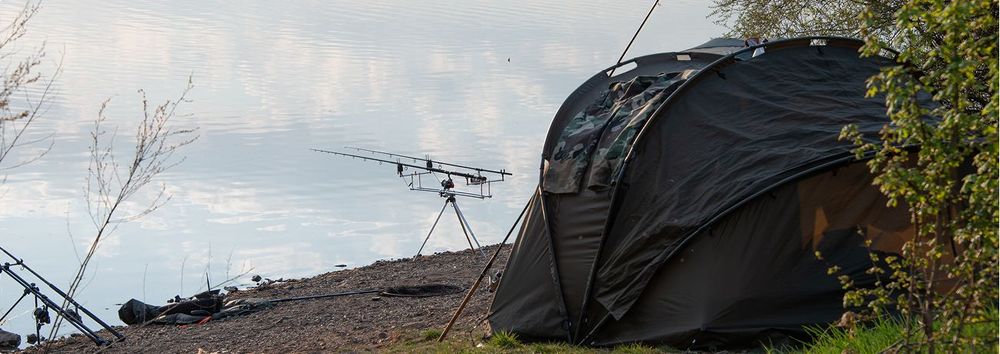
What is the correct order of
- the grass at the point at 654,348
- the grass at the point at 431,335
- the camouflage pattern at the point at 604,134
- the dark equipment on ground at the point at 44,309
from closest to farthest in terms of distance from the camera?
1. the grass at the point at 654,348
2. the camouflage pattern at the point at 604,134
3. the dark equipment on ground at the point at 44,309
4. the grass at the point at 431,335

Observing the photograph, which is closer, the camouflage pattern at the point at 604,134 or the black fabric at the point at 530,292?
the camouflage pattern at the point at 604,134

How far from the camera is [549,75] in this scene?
31.8 metres

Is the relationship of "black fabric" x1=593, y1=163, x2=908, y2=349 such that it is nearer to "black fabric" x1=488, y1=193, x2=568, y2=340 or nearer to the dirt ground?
"black fabric" x1=488, y1=193, x2=568, y2=340

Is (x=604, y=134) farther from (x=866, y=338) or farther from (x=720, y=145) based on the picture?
(x=866, y=338)

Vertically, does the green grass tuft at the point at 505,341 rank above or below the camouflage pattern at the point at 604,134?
below

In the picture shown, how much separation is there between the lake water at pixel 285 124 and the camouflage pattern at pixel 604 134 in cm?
309

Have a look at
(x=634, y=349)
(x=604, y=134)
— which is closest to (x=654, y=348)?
(x=634, y=349)

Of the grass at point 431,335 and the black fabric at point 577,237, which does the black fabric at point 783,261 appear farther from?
the grass at point 431,335

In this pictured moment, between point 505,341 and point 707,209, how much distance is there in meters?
1.81

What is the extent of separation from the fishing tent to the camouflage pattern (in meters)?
0.01

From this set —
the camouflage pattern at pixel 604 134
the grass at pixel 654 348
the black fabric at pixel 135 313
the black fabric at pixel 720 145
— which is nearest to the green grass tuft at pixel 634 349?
the grass at pixel 654 348

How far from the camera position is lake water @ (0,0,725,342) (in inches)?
635

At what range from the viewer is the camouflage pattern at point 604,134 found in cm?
858

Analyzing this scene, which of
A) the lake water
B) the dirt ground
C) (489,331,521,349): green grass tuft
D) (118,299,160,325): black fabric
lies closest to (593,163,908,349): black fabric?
(489,331,521,349): green grass tuft
